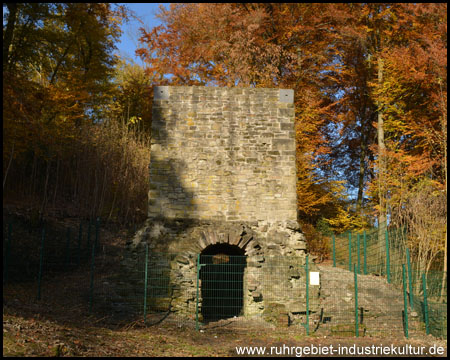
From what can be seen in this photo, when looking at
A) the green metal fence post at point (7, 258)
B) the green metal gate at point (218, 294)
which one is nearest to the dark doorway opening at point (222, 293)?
the green metal gate at point (218, 294)

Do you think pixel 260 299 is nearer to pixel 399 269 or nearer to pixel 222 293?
pixel 222 293

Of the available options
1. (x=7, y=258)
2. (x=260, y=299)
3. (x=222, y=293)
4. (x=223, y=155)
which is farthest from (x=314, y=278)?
(x=7, y=258)

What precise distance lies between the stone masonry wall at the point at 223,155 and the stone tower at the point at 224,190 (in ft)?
0.09

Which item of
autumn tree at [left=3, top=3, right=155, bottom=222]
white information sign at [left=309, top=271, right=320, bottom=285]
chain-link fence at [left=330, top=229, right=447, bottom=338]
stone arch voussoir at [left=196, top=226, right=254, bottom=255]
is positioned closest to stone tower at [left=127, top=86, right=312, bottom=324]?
stone arch voussoir at [left=196, top=226, right=254, bottom=255]

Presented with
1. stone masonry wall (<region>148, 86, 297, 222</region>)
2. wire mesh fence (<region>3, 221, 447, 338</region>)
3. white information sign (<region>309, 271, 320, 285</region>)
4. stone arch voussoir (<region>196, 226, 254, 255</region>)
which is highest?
stone masonry wall (<region>148, 86, 297, 222</region>)

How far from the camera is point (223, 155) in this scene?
11.9 meters

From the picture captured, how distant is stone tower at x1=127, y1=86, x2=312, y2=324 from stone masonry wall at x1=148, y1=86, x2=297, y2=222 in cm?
3

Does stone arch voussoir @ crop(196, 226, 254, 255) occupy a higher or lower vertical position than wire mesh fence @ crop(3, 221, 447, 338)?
higher

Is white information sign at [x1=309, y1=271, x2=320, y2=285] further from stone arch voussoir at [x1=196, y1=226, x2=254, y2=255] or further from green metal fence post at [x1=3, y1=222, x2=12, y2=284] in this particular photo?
green metal fence post at [x1=3, y1=222, x2=12, y2=284]

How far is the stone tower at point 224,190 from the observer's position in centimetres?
1111

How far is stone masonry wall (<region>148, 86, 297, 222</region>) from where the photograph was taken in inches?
462

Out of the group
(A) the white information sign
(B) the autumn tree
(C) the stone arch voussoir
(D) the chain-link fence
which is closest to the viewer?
(A) the white information sign

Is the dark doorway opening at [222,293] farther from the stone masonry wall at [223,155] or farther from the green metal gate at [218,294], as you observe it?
the stone masonry wall at [223,155]

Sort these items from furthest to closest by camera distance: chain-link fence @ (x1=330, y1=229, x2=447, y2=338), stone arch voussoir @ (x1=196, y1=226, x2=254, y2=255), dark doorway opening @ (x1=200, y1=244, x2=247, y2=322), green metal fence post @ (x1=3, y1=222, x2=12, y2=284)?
1. green metal fence post @ (x1=3, y1=222, x2=12, y2=284)
2. dark doorway opening @ (x1=200, y1=244, x2=247, y2=322)
3. stone arch voussoir @ (x1=196, y1=226, x2=254, y2=255)
4. chain-link fence @ (x1=330, y1=229, x2=447, y2=338)
